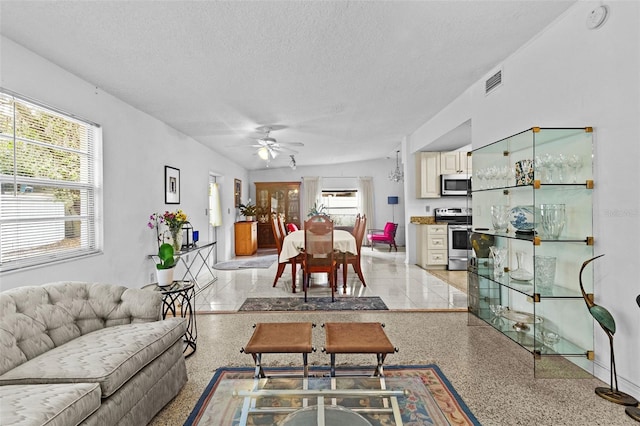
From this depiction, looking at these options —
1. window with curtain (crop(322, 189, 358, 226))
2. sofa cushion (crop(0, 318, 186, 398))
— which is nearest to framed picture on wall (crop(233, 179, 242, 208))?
window with curtain (crop(322, 189, 358, 226))

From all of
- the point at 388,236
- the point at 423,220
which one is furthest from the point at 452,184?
the point at 388,236

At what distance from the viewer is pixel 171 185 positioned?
4.63m

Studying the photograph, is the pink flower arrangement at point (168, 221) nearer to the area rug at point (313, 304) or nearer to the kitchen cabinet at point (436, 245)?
the area rug at point (313, 304)

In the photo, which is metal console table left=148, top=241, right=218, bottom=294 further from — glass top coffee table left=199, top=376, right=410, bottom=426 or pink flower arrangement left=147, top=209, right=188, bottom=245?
glass top coffee table left=199, top=376, right=410, bottom=426

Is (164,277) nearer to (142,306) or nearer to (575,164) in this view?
(142,306)

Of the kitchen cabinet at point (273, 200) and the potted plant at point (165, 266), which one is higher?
the kitchen cabinet at point (273, 200)

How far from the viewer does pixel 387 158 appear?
9.63 meters

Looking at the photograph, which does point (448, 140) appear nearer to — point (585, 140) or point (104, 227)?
point (585, 140)

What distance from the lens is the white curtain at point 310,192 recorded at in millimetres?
9805

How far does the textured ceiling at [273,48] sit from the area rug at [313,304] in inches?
97.6

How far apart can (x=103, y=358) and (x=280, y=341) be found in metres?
0.91

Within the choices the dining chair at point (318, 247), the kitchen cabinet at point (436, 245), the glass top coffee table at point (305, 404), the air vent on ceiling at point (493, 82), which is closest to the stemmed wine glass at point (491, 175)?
the air vent on ceiling at point (493, 82)

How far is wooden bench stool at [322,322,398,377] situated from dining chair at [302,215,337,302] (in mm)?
1981

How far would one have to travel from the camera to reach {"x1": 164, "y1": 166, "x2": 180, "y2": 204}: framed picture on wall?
14.6 feet
